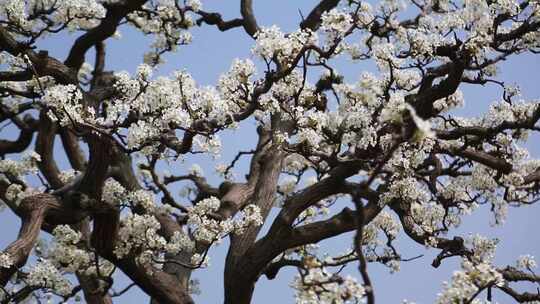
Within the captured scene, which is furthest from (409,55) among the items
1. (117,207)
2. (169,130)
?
(117,207)

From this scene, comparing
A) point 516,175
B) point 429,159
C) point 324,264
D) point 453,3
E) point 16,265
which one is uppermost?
point 453,3

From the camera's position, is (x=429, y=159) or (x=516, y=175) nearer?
(x=516, y=175)

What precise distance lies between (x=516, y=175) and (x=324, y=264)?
3.78m

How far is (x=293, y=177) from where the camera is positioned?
1115cm

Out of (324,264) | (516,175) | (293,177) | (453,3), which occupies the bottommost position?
(324,264)

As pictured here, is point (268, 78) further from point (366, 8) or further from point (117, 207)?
point (117, 207)

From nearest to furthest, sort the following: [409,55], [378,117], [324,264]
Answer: [324,264], [378,117], [409,55]

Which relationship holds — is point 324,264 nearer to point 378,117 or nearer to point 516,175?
point 378,117

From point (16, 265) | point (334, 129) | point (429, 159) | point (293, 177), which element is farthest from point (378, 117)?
point (293, 177)

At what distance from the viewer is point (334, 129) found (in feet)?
22.7

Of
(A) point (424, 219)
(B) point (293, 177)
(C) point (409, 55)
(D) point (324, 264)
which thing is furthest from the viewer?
(B) point (293, 177)

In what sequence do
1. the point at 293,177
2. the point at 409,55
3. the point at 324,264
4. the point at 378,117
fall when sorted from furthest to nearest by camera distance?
the point at 293,177, the point at 409,55, the point at 378,117, the point at 324,264

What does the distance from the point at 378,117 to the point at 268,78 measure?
3.64 ft

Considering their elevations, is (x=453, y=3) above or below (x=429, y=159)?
above
